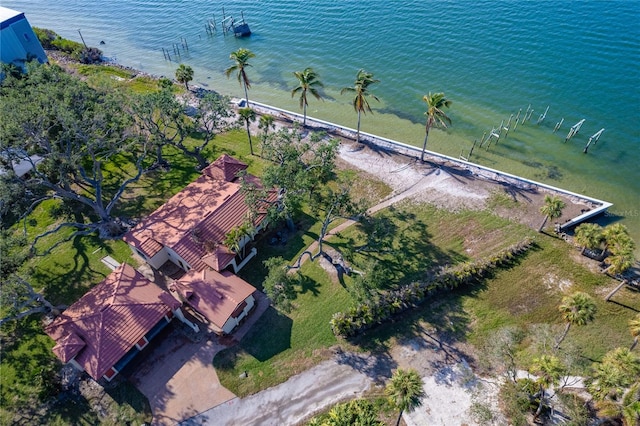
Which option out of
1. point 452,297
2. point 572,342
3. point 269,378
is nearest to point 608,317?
point 572,342

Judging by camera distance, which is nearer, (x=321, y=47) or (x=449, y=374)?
(x=449, y=374)

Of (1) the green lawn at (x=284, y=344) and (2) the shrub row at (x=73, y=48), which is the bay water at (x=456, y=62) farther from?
(1) the green lawn at (x=284, y=344)

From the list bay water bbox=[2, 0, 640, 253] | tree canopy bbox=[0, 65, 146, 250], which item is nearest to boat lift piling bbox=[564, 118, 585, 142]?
bay water bbox=[2, 0, 640, 253]

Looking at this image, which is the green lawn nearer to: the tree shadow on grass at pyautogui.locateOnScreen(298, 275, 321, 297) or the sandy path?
the tree shadow on grass at pyautogui.locateOnScreen(298, 275, 321, 297)

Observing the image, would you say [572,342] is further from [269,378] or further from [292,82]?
[292,82]

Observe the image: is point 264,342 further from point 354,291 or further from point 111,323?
point 111,323

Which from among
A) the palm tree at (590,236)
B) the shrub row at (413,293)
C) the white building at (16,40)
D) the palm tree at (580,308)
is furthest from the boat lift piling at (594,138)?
the white building at (16,40)

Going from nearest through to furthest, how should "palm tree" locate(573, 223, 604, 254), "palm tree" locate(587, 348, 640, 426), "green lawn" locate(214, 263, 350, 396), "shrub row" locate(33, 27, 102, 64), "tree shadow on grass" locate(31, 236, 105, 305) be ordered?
"palm tree" locate(587, 348, 640, 426)
"green lawn" locate(214, 263, 350, 396)
"palm tree" locate(573, 223, 604, 254)
"tree shadow on grass" locate(31, 236, 105, 305)
"shrub row" locate(33, 27, 102, 64)
